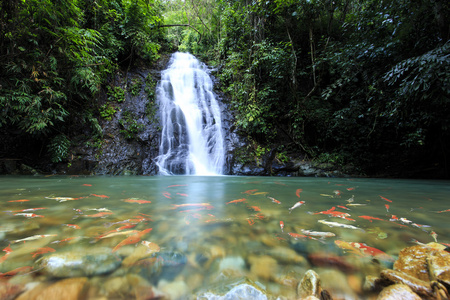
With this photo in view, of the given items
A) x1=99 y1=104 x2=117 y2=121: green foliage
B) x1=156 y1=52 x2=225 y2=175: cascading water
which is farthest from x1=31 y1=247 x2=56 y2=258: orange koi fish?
x1=99 y1=104 x2=117 y2=121: green foliage

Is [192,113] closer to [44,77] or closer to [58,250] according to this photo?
[44,77]

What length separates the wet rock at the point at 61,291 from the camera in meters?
0.70

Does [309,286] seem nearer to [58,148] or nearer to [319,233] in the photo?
[319,233]

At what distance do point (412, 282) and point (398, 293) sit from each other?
0.10 meters

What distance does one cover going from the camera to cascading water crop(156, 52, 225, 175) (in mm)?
7180

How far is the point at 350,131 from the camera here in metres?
7.90

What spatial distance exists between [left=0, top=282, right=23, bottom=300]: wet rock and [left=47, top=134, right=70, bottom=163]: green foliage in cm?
684

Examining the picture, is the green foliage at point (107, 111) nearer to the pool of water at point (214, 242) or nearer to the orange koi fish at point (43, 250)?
the pool of water at point (214, 242)

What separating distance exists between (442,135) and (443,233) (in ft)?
27.4

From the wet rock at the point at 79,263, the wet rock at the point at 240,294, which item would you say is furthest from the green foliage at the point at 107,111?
the wet rock at the point at 240,294

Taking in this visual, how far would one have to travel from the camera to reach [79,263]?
2.93 feet

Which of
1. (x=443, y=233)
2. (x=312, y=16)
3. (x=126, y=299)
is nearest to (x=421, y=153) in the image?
(x=312, y=16)

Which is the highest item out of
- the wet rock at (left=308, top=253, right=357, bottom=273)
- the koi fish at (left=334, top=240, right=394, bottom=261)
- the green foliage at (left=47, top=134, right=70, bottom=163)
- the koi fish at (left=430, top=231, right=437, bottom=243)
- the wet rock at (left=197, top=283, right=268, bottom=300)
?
the green foliage at (left=47, top=134, right=70, bottom=163)

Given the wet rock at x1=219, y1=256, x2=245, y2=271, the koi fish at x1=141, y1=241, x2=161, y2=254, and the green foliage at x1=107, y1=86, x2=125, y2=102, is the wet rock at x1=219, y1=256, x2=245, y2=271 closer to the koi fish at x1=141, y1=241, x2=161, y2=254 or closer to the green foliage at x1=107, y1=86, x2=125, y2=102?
the koi fish at x1=141, y1=241, x2=161, y2=254
